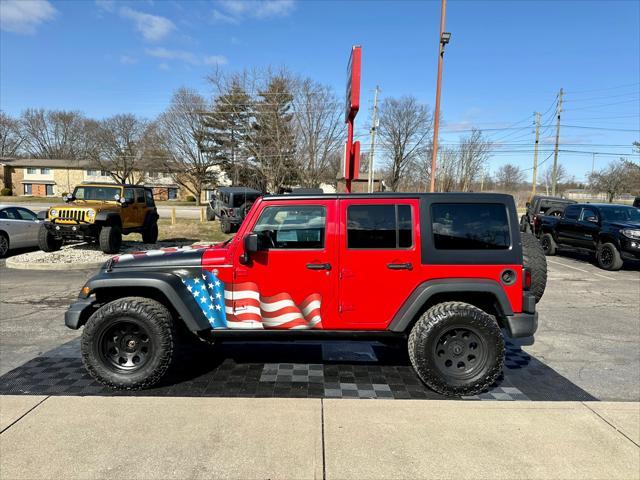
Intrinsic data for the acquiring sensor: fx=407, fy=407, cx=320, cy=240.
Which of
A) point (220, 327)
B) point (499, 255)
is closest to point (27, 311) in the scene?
point (220, 327)

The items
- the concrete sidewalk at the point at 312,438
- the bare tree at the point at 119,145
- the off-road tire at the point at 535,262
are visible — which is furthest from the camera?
the bare tree at the point at 119,145

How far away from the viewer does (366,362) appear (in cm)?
438

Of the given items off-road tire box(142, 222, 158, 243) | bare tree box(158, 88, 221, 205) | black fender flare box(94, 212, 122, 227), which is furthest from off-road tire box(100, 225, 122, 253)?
bare tree box(158, 88, 221, 205)

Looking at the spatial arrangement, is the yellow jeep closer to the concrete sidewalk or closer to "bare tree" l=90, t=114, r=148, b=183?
the concrete sidewalk

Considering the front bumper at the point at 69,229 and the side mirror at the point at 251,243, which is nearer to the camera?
the side mirror at the point at 251,243

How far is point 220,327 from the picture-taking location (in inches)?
144

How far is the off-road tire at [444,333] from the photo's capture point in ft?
11.5

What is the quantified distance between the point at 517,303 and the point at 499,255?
0.47 metres

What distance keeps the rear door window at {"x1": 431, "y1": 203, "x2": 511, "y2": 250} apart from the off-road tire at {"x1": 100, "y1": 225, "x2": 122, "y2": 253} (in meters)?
9.64

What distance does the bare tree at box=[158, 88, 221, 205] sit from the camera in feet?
140

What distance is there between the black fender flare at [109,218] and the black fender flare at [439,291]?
31.9 feet

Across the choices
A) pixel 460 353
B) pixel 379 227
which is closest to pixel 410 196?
pixel 379 227

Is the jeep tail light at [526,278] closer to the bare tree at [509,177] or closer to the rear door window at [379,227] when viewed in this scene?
the rear door window at [379,227]

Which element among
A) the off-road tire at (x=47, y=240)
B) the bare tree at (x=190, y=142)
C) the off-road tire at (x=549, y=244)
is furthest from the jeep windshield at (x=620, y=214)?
the bare tree at (x=190, y=142)
